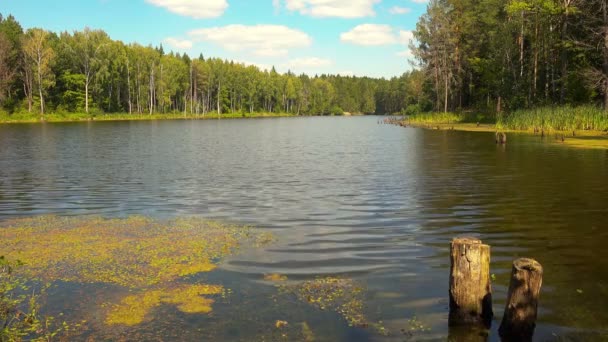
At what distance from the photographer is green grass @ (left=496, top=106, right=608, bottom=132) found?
43500mm

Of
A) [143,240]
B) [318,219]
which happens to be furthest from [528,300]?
[143,240]

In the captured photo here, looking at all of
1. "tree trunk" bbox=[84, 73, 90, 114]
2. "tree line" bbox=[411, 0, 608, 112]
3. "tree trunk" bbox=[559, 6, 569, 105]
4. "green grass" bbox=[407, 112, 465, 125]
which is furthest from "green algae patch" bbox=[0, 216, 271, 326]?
"tree trunk" bbox=[84, 73, 90, 114]

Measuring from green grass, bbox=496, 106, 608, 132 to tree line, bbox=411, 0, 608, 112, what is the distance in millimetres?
2545

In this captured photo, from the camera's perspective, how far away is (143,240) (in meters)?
12.2

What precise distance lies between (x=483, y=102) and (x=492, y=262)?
7605 centimetres

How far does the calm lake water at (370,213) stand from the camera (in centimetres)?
766

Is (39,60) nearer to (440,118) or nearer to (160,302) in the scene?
(440,118)

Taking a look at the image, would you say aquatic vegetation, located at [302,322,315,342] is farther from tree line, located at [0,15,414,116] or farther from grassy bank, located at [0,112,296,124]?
grassy bank, located at [0,112,296,124]

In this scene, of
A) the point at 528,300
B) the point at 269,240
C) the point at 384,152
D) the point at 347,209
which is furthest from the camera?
the point at 384,152

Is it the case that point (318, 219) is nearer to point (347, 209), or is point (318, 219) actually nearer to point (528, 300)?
point (347, 209)

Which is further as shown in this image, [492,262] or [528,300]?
[492,262]

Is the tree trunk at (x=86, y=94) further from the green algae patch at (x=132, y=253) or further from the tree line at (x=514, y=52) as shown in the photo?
the green algae patch at (x=132, y=253)

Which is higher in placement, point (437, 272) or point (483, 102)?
A: point (483, 102)

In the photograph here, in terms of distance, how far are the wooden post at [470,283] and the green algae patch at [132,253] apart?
4.10 m
